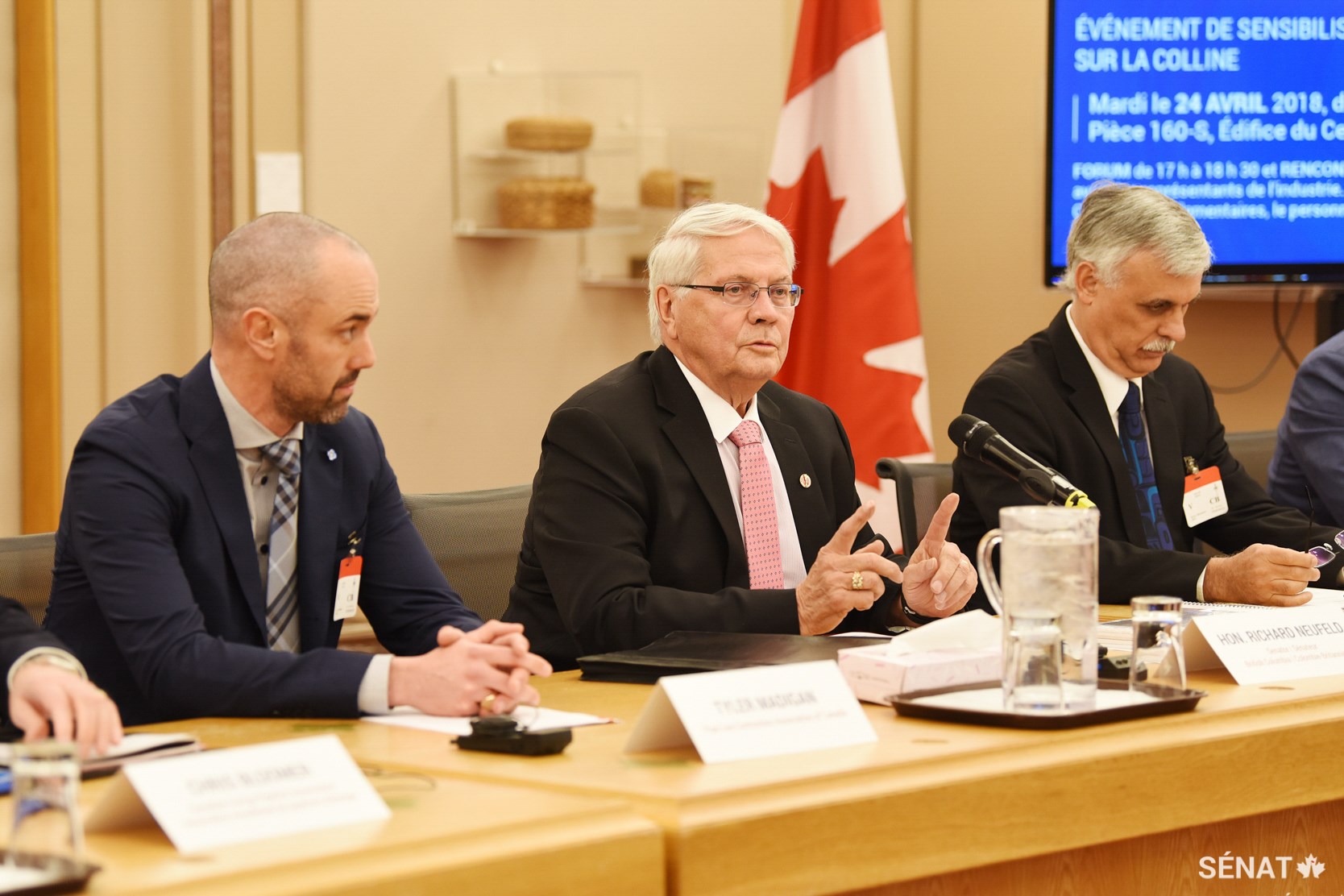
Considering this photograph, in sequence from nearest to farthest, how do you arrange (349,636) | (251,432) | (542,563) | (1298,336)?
1. (251,432)
2. (542,563)
3. (349,636)
4. (1298,336)

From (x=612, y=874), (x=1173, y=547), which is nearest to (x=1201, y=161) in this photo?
(x=1173, y=547)

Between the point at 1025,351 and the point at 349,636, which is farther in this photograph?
the point at 349,636

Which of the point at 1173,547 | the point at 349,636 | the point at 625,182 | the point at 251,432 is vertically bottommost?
the point at 349,636

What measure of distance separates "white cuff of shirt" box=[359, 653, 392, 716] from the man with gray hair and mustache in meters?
1.52

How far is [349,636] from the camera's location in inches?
174

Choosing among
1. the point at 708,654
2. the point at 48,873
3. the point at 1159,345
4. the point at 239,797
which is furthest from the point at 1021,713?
the point at 1159,345

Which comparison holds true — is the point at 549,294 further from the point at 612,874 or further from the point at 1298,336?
the point at 612,874

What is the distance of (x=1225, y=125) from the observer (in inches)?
193

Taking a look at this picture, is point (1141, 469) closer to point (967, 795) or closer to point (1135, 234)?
point (1135, 234)

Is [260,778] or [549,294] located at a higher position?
[549,294]

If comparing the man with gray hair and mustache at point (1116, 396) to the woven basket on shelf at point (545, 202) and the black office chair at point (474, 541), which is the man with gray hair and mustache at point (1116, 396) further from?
the woven basket on shelf at point (545, 202)

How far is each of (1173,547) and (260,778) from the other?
235 centimetres

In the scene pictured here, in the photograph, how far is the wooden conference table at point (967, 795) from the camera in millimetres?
1438

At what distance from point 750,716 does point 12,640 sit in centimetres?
83
